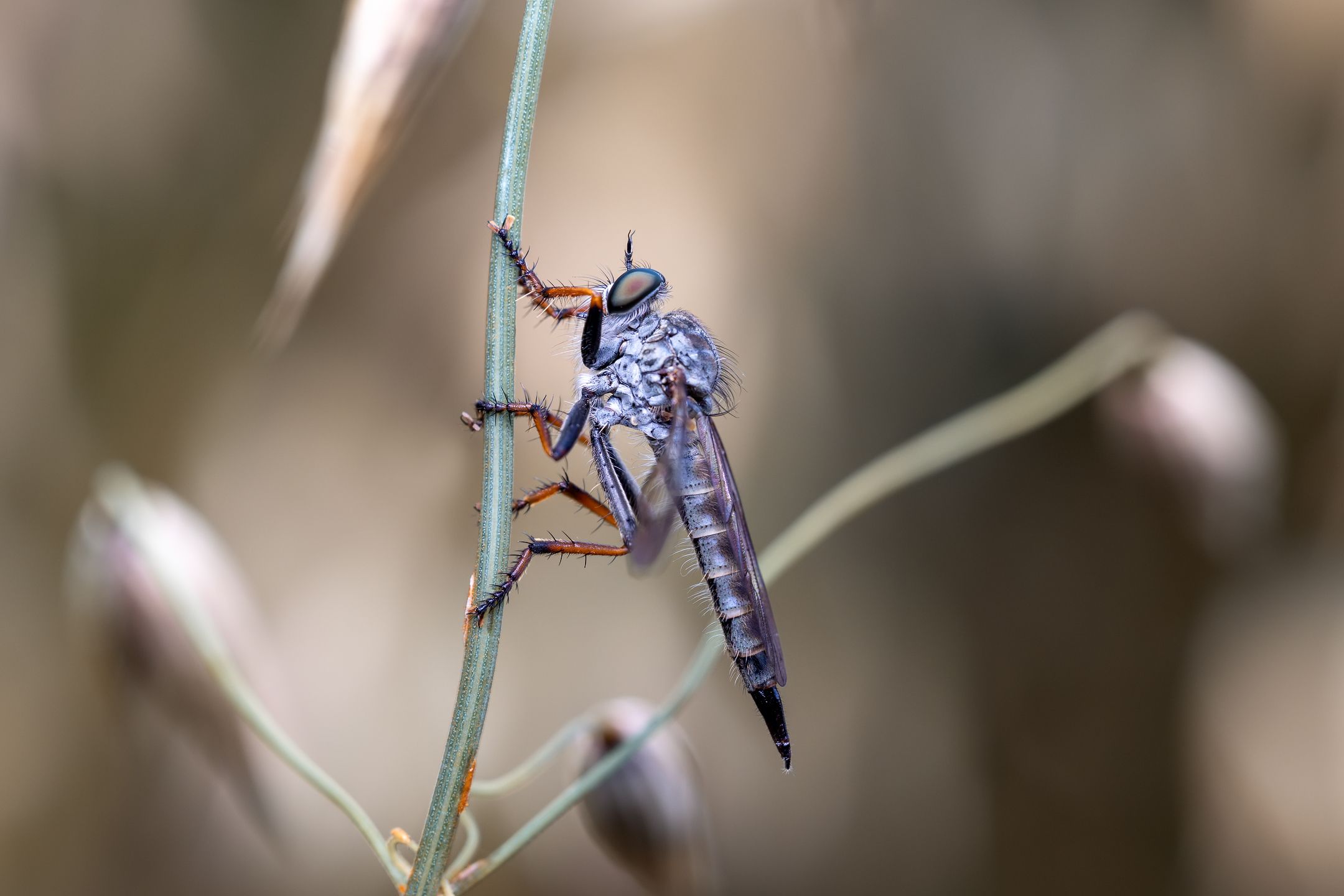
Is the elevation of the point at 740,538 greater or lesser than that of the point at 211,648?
lesser

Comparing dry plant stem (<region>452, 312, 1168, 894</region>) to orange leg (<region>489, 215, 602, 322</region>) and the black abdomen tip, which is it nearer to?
the black abdomen tip

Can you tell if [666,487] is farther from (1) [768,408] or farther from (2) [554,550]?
(1) [768,408]

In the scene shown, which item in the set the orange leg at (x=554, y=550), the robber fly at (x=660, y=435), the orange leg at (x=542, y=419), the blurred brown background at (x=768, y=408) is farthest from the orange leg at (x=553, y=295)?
the blurred brown background at (x=768, y=408)

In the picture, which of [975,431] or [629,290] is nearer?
[629,290]

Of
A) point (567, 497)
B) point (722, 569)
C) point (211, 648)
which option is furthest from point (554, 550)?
point (211, 648)

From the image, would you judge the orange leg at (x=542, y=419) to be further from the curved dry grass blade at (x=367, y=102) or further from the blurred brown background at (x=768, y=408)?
the blurred brown background at (x=768, y=408)

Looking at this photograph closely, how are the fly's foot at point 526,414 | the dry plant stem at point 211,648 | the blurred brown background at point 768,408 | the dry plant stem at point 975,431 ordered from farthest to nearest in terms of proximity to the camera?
the blurred brown background at point 768,408 < the dry plant stem at point 975,431 < the fly's foot at point 526,414 < the dry plant stem at point 211,648

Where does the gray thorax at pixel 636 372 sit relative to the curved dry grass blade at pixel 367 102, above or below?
below
